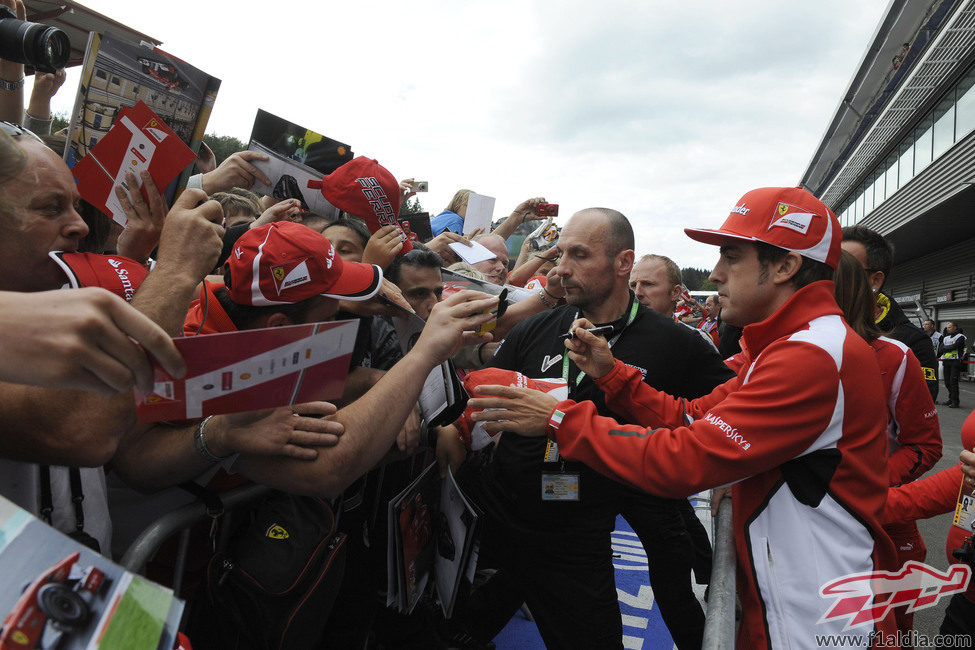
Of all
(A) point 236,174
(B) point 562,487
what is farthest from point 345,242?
(B) point 562,487

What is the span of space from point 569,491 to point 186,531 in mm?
1603

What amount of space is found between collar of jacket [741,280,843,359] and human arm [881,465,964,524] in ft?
3.53

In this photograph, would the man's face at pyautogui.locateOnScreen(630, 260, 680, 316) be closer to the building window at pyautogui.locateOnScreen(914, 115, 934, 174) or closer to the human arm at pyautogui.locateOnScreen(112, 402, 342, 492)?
the human arm at pyautogui.locateOnScreen(112, 402, 342, 492)

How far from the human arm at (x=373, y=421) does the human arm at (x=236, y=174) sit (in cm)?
183

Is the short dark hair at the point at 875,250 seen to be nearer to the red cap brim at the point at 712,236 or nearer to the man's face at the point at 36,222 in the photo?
the red cap brim at the point at 712,236

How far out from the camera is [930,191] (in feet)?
64.0

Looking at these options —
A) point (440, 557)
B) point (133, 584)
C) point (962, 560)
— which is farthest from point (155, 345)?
point (962, 560)

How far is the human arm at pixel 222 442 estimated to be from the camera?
157 cm

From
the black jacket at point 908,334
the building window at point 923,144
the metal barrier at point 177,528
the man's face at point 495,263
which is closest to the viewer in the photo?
the metal barrier at point 177,528

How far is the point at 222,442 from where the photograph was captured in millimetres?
1582

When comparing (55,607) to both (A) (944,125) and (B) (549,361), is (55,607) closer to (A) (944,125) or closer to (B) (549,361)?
(B) (549,361)

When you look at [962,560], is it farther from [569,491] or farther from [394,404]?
[394,404]

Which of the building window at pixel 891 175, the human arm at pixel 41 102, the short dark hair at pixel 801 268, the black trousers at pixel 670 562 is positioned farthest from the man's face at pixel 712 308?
the building window at pixel 891 175

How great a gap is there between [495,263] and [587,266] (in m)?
1.82
